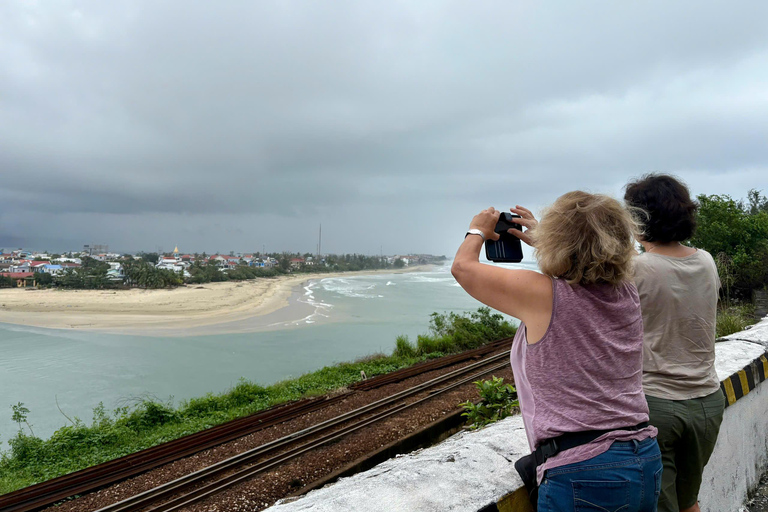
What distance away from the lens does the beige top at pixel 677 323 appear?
4.56 feet

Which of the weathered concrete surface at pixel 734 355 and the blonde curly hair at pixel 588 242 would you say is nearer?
the blonde curly hair at pixel 588 242

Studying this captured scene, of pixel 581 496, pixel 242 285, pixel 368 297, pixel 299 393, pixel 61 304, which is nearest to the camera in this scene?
pixel 581 496

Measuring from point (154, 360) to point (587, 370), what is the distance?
23.5 meters

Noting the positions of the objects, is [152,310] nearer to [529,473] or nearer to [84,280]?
[84,280]

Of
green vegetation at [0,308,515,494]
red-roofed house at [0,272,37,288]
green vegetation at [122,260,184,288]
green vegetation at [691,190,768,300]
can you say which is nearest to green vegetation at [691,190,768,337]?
green vegetation at [691,190,768,300]

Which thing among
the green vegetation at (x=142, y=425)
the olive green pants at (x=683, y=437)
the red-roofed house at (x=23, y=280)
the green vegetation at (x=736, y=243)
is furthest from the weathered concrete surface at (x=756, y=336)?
the red-roofed house at (x=23, y=280)

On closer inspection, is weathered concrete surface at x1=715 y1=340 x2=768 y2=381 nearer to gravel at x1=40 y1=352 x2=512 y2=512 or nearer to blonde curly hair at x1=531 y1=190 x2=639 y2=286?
blonde curly hair at x1=531 y1=190 x2=639 y2=286

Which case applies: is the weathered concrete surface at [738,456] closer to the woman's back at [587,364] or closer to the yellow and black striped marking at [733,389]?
the yellow and black striped marking at [733,389]

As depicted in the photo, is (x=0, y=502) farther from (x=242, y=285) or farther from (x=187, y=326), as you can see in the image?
(x=242, y=285)

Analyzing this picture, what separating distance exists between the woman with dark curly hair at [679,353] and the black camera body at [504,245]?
402 mm

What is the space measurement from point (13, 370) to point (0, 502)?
1851 cm

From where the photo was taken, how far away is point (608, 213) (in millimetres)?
1058

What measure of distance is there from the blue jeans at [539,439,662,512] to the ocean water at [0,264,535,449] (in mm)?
13754

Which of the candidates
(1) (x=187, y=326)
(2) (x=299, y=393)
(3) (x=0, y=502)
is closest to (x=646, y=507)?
(3) (x=0, y=502)
